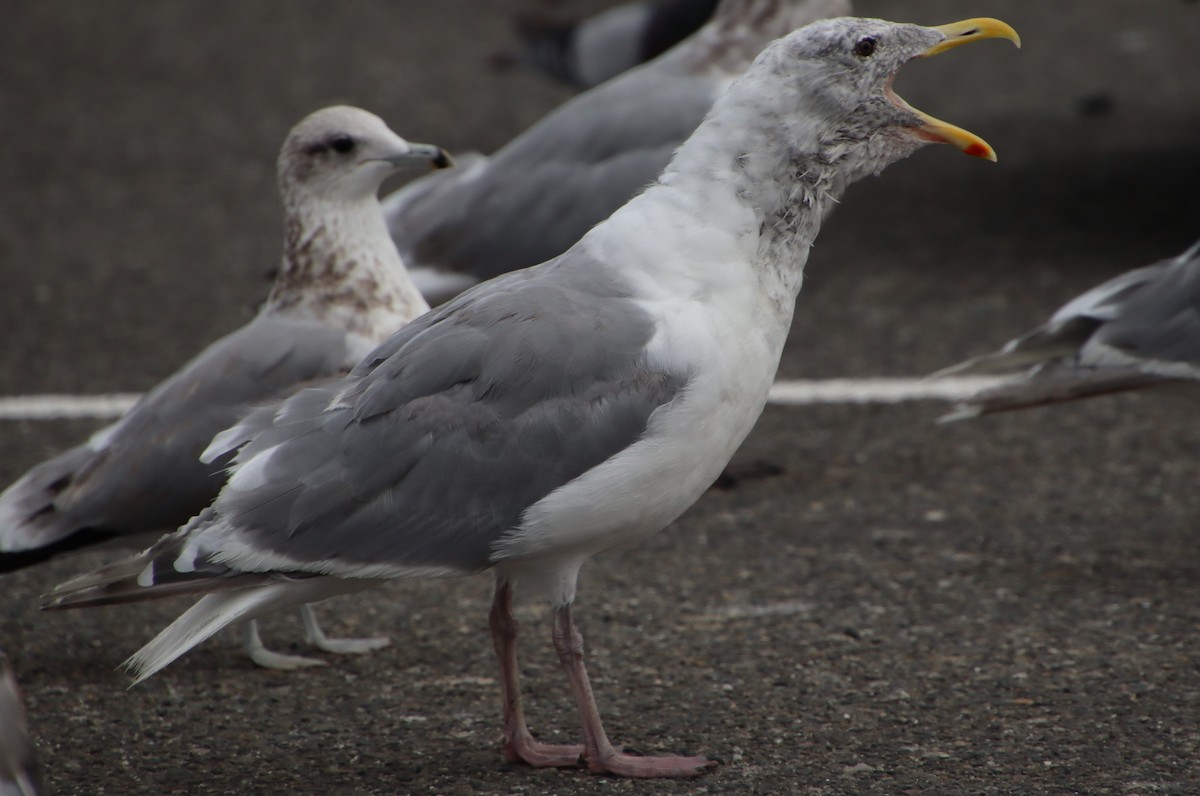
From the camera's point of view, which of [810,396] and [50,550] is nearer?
[50,550]

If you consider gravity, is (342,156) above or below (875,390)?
above

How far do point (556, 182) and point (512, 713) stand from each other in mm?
2309

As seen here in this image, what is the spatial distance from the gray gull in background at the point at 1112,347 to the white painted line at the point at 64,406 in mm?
2925

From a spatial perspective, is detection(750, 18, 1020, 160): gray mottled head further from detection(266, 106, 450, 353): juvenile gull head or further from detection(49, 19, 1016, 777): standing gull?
detection(266, 106, 450, 353): juvenile gull head

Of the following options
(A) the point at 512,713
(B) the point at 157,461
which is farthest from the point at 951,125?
(B) the point at 157,461

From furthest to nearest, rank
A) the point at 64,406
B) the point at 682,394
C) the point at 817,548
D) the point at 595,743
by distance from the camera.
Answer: the point at 64,406, the point at 817,548, the point at 595,743, the point at 682,394

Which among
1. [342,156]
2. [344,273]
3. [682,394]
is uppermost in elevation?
[342,156]

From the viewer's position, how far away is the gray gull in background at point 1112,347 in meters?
4.05

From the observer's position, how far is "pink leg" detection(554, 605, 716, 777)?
3025 millimetres

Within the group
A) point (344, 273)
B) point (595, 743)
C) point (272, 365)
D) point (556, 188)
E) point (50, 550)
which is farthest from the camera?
point (556, 188)

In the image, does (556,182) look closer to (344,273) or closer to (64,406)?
(344,273)

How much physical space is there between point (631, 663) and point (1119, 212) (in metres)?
4.46

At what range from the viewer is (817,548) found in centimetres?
436

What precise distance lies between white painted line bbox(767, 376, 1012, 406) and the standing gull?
238 centimetres
